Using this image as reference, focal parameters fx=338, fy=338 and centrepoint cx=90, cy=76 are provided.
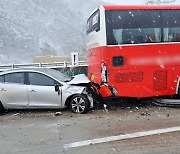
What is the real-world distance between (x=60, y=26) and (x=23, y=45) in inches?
652

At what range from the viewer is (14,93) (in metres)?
9.73

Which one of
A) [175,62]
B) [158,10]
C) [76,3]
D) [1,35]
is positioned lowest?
[175,62]

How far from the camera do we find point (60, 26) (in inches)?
3278

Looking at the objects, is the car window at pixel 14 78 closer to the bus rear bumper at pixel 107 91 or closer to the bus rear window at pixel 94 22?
the bus rear bumper at pixel 107 91

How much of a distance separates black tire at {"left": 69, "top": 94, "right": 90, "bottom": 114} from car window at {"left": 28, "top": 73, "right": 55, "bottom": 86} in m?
0.85

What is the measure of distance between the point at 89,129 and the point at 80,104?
6.08 feet

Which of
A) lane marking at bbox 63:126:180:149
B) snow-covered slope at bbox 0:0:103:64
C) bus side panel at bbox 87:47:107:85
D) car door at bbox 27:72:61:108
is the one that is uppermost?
snow-covered slope at bbox 0:0:103:64

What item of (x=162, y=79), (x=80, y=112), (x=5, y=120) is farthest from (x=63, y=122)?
(x=162, y=79)

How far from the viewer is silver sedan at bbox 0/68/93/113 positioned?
31.6ft

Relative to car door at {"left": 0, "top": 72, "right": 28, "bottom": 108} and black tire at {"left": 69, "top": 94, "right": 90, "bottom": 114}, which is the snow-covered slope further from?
black tire at {"left": 69, "top": 94, "right": 90, "bottom": 114}

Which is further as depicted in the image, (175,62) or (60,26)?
(60,26)

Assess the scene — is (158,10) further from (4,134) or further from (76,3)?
(76,3)

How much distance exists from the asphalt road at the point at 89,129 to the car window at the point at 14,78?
3.13 feet

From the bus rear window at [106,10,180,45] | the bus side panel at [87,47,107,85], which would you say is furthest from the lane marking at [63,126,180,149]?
the bus rear window at [106,10,180,45]
